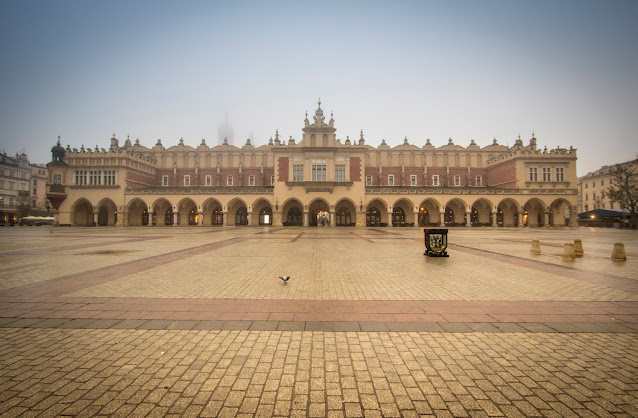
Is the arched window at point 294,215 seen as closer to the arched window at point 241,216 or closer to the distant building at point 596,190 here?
the arched window at point 241,216

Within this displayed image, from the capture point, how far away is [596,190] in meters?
69.0

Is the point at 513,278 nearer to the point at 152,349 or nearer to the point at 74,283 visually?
the point at 152,349

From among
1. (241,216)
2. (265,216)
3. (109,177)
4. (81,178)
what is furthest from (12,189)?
(265,216)

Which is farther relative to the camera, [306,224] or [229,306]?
[306,224]

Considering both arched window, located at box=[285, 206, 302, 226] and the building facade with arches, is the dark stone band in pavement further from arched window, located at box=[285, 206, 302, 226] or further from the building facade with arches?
arched window, located at box=[285, 206, 302, 226]

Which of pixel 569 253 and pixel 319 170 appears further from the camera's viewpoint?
pixel 319 170

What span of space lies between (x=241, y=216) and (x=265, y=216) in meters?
4.15

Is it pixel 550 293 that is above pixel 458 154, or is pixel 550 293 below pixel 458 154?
below

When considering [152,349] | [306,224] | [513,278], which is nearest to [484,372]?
[152,349]

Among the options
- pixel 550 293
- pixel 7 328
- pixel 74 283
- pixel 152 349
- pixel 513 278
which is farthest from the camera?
pixel 513 278

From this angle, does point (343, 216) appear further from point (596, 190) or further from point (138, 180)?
point (596, 190)

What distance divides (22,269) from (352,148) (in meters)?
37.8

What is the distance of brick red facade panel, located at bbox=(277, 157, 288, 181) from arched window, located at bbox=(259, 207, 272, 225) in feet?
24.2

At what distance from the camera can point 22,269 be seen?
902cm
